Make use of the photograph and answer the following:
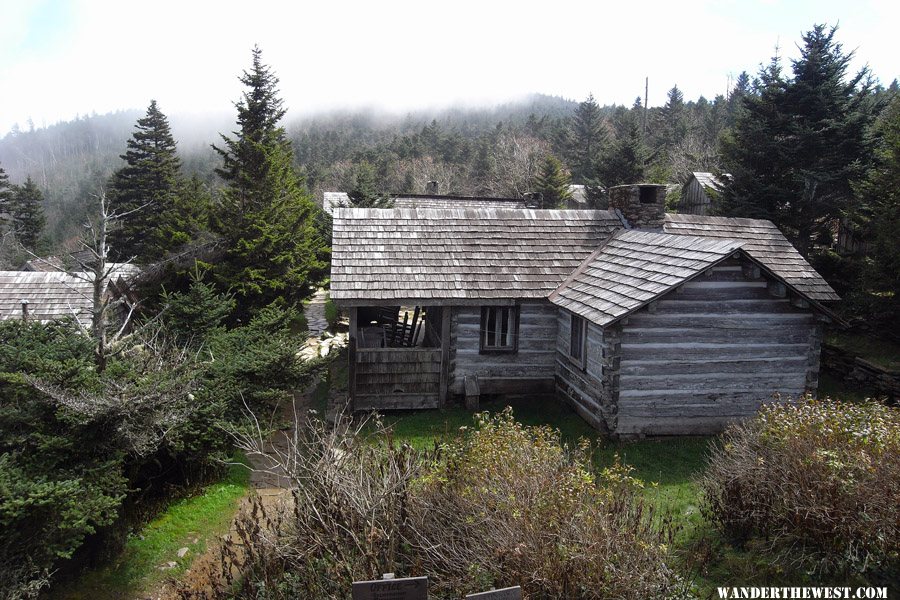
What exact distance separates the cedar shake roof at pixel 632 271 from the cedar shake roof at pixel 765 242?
1.99m

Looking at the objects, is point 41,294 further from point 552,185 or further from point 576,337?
point 552,185

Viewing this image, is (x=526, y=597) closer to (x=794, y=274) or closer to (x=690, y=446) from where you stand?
(x=690, y=446)

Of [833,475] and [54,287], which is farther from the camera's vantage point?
[54,287]

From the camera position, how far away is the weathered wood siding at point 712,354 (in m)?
11.2

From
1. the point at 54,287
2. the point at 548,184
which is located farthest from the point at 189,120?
the point at 54,287

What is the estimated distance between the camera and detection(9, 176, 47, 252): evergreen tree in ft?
154

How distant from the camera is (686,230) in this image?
15.0 m

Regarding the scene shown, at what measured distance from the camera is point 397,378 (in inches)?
515

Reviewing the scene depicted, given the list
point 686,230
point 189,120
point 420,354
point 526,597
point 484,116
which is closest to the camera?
point 526,597

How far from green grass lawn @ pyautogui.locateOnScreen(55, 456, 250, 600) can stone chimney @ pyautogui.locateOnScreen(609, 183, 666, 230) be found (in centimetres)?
1146

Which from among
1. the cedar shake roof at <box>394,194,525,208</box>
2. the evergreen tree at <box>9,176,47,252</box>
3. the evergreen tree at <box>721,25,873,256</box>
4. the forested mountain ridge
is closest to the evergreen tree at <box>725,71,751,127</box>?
the forested mountain ridge

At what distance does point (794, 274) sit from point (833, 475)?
8.91m

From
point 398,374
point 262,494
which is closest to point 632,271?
point 398,374

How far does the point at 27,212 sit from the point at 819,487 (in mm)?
58213
